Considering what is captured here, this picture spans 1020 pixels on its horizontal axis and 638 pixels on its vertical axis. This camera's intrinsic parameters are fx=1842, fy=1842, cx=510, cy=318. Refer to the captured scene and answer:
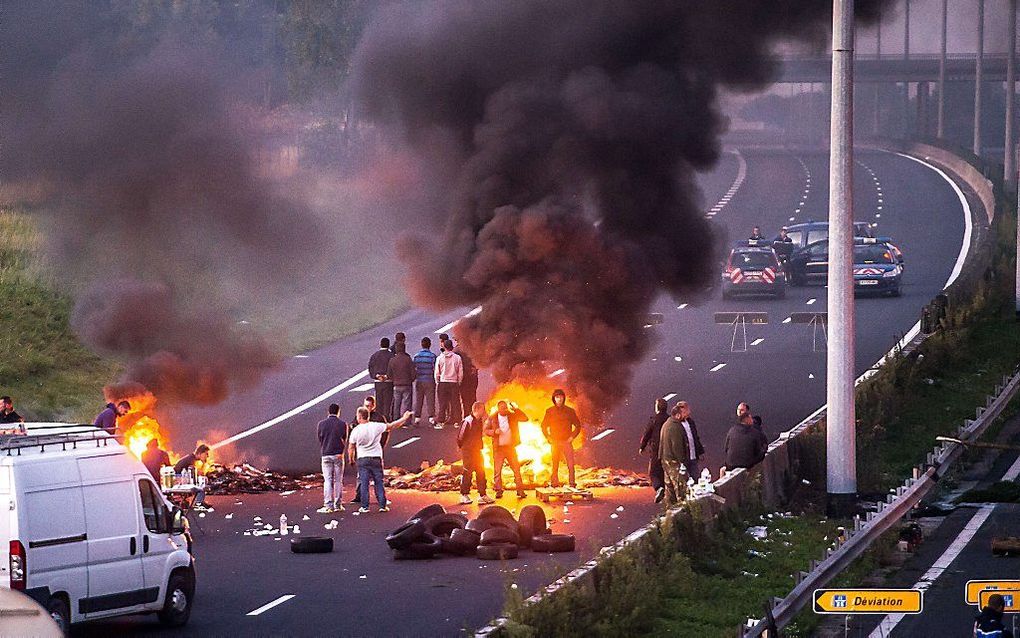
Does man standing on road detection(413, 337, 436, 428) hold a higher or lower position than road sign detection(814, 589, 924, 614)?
higher

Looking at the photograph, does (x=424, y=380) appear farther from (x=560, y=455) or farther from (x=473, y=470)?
(x=473, y=470)

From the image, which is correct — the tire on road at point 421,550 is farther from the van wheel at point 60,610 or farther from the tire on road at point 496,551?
the van wheel at point 60,610

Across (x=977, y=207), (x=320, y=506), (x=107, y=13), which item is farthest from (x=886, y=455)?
(x=977, y=207)

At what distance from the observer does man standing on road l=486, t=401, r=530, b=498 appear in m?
25.9

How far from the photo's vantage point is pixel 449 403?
107 ft

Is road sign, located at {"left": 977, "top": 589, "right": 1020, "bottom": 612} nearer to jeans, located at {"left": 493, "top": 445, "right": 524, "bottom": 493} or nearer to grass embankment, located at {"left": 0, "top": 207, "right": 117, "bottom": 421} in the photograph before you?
jeans, located at {"left": 493, "top": 445, "right": 524, "bottom": 493}

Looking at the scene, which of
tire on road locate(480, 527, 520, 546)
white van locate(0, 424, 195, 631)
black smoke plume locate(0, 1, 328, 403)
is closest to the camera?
white van locate(0, 424, 195, 631)

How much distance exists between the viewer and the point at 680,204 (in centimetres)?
3275

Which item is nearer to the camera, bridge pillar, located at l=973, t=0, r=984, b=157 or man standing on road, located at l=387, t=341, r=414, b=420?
man standing on road, located at l=387, t=341, r=414, b=420

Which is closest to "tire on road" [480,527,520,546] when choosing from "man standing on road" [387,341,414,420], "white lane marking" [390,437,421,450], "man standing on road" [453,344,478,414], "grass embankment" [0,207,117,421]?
"white lane marking" [390,437,421,450]

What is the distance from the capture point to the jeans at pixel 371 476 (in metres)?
24.8

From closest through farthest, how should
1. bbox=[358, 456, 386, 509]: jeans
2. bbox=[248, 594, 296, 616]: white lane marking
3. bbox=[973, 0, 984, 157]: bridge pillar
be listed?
bbox=[248, 594, 296, 616]: white lane marking
bbox=[358, 456, 386, 509]: jeans
bbox=[973, 0, 984, 157]: bridge pillar

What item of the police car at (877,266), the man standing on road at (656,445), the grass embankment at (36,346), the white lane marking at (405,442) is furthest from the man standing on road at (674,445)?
the police car at (877,266)

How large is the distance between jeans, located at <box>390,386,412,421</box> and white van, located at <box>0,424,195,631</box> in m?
15.0
